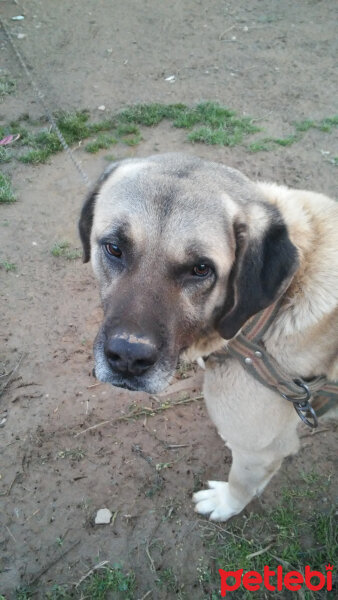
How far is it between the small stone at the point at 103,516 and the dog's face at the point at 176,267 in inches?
57.2

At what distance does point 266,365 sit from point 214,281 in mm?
512

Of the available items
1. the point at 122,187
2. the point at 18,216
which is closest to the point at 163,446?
the point at 122,187

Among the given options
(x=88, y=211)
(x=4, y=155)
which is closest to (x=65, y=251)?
(x=4, y=155)

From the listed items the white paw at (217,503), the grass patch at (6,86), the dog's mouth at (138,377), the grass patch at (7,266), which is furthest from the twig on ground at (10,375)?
the grass patch at (6,86)

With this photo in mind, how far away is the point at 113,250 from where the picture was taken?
2023 millimetres

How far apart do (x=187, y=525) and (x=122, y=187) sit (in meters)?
2.35

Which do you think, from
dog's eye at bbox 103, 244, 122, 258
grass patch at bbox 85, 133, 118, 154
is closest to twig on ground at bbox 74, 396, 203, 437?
dog's eye at bbox 103, 244, 122, 258

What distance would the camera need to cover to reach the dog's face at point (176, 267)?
1811mm

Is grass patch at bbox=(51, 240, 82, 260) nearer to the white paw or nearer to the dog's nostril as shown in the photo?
the white paw

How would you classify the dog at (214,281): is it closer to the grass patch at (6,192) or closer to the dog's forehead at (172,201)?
the dog's forehead at (172,201)

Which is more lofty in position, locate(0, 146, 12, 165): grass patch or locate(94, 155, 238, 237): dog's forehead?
locate(94, 155, 238, 237): dog's forehead

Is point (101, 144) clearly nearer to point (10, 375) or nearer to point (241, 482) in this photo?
point (10, 375)

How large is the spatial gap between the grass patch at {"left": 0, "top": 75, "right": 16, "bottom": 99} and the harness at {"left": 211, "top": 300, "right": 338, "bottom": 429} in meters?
6.57

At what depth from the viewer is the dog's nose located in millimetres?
1723
